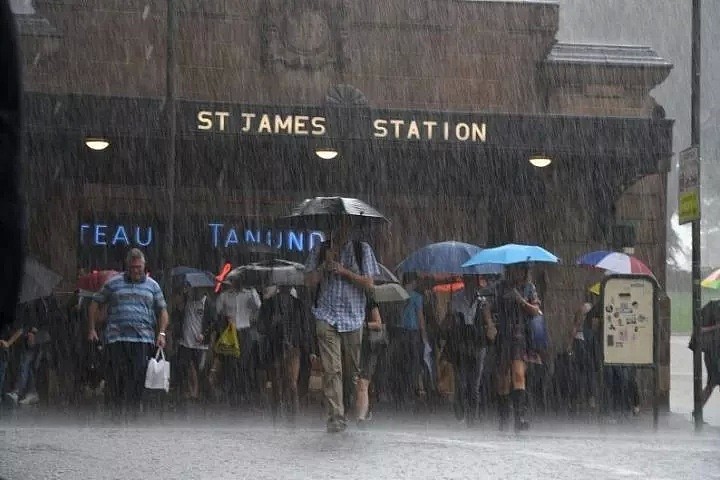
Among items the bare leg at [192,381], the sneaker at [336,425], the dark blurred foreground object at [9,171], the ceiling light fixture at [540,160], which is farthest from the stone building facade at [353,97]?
the dark blurred foreground object at [9,171]

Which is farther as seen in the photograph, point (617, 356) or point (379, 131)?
point (379, 131)

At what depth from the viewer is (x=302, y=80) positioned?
21.2 meters

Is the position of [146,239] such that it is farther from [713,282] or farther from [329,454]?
[329,454]

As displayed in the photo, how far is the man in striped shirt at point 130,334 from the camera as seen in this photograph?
11875 mm

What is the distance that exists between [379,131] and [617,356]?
470 cm

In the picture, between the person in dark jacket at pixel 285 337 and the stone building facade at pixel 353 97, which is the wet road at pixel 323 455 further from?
the stone building facade at pixel 353 97

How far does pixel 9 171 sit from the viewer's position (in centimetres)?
182

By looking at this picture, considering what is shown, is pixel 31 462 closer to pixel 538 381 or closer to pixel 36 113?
pixel 538 381

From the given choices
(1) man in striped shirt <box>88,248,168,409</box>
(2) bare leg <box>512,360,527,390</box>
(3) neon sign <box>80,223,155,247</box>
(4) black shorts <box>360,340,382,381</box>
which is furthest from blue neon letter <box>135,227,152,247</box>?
(2) bare leg <box>512,360,527,390</box>

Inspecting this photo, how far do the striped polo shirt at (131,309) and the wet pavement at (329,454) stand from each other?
2.53 ft

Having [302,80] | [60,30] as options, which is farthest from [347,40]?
[60,30]

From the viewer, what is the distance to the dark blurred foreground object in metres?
1.82

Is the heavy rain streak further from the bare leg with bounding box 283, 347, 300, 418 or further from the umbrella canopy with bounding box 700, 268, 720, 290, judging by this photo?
the umbrella canopy with bounding box 700, 268, 720, 290

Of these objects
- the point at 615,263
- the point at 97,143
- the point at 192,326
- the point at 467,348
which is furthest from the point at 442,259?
the point at 97,143
